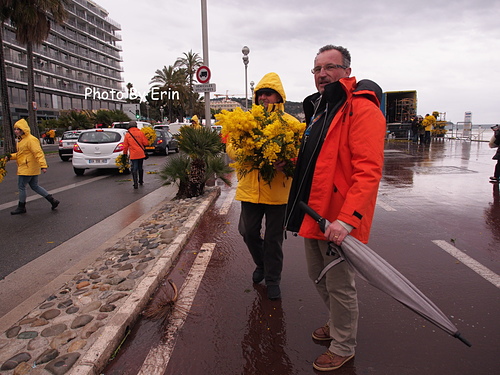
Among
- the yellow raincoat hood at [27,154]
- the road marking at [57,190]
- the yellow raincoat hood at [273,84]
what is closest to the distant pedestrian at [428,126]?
the road marking at [57,190]

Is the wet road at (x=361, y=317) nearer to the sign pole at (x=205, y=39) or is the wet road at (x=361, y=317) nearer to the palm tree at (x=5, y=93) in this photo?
the sign pole at (x=205, y=39)

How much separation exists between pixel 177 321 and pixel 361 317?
1576 mm

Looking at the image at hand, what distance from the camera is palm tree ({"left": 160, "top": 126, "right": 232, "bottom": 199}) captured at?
26.1 feet

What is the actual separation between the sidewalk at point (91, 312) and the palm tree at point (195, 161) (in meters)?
2.94

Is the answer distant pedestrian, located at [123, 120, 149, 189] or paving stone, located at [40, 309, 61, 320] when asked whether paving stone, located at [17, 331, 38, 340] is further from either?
distant pedestrian, located at [123, 120, 149, 189]

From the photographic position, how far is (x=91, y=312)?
10.7 ft

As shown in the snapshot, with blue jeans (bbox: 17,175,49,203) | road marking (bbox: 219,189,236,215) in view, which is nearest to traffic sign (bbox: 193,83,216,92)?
road marking (bbox: 219,189,236,215)

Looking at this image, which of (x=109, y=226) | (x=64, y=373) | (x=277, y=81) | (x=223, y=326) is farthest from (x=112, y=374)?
(x=109, y=226)

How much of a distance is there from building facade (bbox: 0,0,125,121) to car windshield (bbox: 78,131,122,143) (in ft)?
170

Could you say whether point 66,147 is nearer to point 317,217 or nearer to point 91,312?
point 91,312

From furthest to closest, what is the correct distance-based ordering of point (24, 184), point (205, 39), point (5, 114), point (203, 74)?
point (5, 114) < point (205, 39) < point (203, 74) < point (24, 184)

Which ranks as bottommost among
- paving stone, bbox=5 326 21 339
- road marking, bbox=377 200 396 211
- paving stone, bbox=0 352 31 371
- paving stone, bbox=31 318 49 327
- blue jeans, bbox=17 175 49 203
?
paving stone, bbox=5 326 21 339

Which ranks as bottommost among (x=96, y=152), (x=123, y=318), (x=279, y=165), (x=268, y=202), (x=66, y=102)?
(x=123, y=318)

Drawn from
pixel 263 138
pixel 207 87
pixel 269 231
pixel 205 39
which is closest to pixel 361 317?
pixel 269 231
